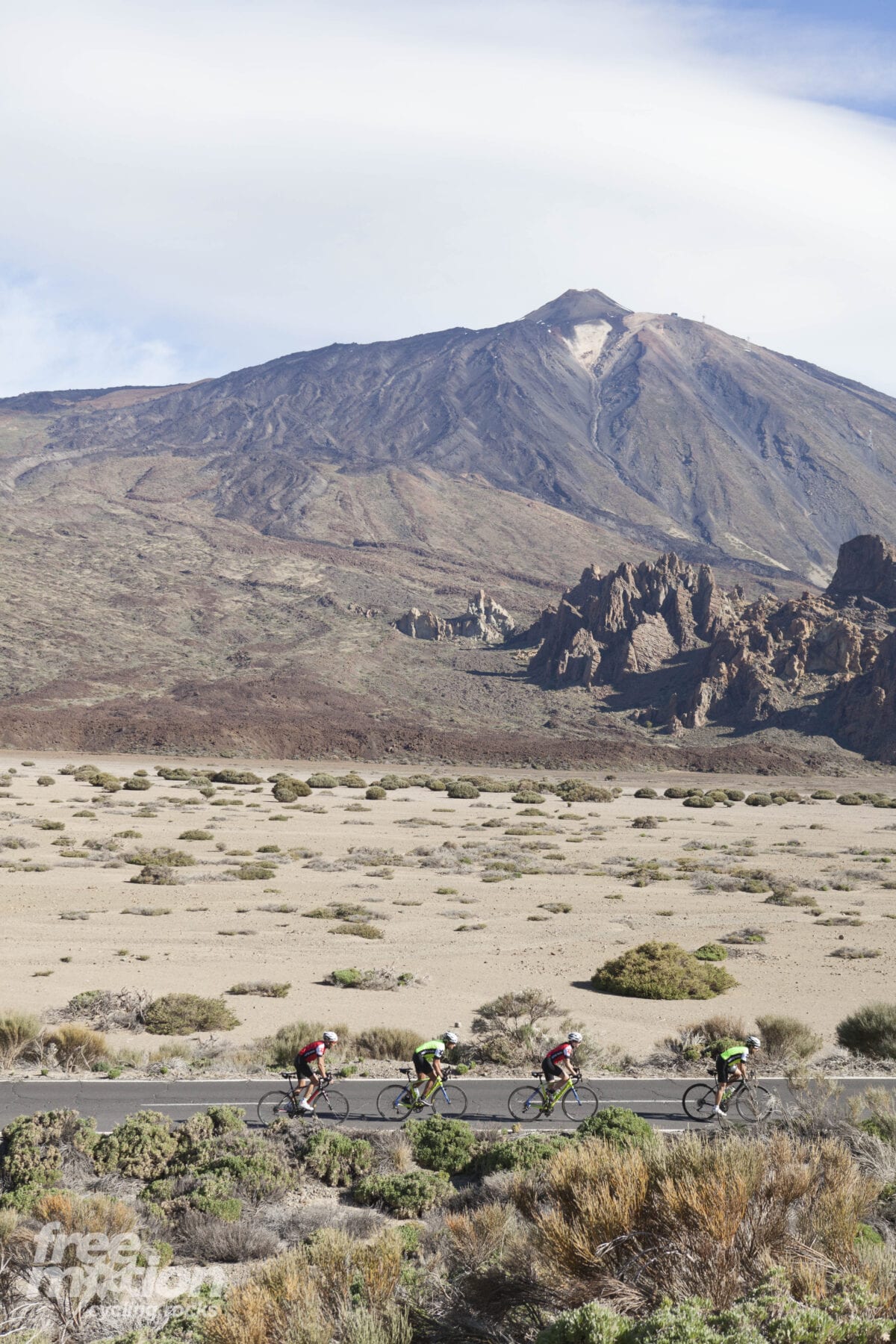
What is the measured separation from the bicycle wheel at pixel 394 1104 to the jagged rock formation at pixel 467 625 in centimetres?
10029

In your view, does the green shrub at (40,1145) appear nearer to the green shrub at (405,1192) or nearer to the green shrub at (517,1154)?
the green shrub at (405,1192)

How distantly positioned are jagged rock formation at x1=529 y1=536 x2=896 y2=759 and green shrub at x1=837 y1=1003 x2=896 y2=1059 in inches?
2656

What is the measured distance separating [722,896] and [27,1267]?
90.8ft

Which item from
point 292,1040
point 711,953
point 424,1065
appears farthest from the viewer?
point 711,953

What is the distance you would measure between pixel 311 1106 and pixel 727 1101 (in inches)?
204

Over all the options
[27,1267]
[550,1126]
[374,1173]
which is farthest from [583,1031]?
[27,1267]

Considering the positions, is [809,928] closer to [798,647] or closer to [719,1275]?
[719,1275]

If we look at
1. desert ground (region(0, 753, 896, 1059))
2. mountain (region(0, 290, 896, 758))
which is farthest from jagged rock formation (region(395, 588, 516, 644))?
desert ground (region(0, 753, 896, 1059))

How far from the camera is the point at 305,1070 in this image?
11.5 metres

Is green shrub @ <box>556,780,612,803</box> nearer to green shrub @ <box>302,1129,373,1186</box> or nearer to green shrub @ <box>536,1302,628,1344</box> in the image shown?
green shrub @ <box>302,1129,373,1186</box>

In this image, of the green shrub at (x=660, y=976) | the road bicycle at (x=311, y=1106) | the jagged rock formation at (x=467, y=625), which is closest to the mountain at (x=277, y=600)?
the jagged rock formation at (x=467, y=625)

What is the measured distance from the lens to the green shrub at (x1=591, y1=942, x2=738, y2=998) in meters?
19.8

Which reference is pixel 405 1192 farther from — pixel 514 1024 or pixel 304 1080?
pixel 514 1024

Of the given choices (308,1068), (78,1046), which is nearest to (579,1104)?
(308,1068)
